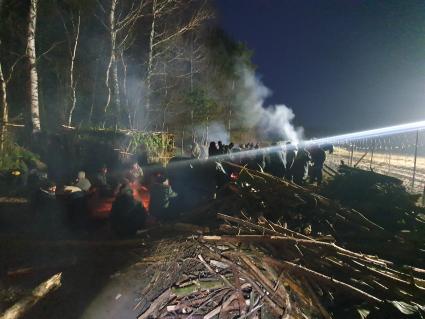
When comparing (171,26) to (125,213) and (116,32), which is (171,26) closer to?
(116,32)

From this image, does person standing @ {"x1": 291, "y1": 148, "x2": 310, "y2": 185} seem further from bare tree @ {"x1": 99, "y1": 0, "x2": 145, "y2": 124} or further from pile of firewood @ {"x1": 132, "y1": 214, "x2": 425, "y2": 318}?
bare tree @ {"x1": 99, "y1": 0, "x2": 145, "y2": 124}

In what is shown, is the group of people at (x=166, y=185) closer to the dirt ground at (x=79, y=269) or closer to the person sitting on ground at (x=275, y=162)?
the person sitting on ground at (x=275, y=162)

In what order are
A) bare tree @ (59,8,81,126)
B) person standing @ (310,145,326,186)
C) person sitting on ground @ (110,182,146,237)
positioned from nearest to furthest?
person sitting on ground @ (110,182,146,237), person standing @ (310,145,326,186), bare tree @ (59,8,81,126)

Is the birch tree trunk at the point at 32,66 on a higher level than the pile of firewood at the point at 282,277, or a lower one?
higher

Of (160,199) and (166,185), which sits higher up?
Result: (166,185)

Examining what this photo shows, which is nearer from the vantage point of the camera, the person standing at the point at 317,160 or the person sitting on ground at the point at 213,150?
the person sitting on ground at the point at 213,150

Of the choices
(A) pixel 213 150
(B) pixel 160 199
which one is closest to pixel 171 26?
(A) pixel 213 150

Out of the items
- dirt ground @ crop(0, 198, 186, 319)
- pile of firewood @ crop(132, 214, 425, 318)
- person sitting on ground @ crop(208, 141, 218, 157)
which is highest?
person sitting on ground @ crop(208, 141, 218, 157)

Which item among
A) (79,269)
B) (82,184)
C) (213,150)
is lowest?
(79,269)

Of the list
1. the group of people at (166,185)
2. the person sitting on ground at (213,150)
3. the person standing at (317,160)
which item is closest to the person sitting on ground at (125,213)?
the group of people at (166,185)

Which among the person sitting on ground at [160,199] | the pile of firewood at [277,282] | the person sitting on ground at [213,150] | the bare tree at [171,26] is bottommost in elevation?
the pile of firewood at [277,282]

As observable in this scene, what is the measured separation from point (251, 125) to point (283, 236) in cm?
3196

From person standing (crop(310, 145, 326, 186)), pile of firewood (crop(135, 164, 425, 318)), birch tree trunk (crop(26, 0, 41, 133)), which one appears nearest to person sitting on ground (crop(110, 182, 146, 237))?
pile of firewood (crop(135, 164, 425, 318))

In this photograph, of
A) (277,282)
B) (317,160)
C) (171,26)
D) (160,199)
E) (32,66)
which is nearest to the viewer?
(277,282)
